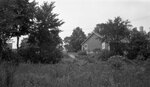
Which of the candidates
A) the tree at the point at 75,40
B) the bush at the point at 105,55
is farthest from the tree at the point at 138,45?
the tree at the point at 75,40

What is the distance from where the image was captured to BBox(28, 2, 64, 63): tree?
1767cm

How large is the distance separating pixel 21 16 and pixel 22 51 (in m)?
3.51

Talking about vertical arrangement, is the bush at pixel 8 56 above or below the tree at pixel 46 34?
below

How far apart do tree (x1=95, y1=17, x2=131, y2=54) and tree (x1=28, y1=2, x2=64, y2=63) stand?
28.3 feet

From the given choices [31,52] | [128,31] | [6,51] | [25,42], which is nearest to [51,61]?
[31,52]

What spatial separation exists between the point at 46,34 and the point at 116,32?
36.6 feet

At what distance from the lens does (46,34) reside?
18.5 m

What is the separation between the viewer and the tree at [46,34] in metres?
17.7

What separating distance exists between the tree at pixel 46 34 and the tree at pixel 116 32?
28.3 ft

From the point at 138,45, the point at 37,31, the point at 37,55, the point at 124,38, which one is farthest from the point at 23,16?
the point at 138,45

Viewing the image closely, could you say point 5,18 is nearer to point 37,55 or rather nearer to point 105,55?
point 37,55

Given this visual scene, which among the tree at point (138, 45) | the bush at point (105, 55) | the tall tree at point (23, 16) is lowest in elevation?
the bush at point (105, 55)

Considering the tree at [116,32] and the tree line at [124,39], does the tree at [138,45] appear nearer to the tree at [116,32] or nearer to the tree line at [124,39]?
the tree line at [124,39]

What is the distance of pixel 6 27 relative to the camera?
1218 cm
